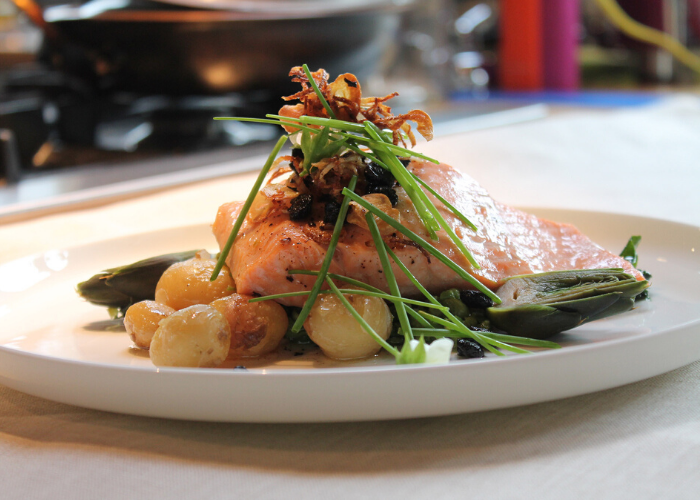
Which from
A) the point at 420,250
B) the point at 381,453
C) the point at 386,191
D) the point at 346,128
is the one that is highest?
the point at 346,128

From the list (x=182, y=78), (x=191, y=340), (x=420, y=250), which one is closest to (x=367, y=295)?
(x=420, y=250)

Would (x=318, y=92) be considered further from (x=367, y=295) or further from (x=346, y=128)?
(x=367, y=295)

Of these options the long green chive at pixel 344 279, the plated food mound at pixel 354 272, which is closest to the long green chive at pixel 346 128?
the plated food mound at pixel 354 272

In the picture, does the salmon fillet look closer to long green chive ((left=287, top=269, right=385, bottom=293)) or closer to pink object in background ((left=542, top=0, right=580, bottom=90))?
long green chive ((left=287, top=269, right=385, bottom=293))

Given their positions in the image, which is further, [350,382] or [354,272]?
[354,272]

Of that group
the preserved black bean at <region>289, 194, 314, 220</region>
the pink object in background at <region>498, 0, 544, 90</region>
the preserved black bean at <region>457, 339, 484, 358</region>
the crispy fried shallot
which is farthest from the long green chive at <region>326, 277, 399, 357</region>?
the pink object in background at <region>498, 0, 544, 90</region>

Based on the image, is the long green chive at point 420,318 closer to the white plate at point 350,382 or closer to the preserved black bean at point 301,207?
the white plate at point 350,382

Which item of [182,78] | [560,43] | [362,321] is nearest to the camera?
[362,321]
